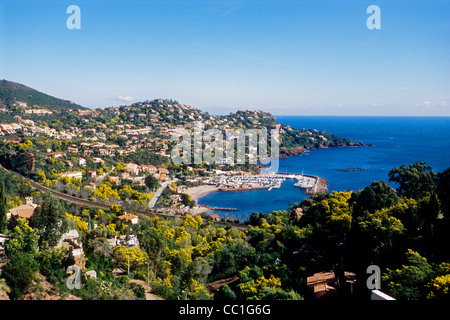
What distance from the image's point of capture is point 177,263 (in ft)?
20.7

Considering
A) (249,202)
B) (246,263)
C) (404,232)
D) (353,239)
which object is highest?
(404,232)

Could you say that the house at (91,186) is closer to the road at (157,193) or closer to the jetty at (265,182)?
the road at (157,193)

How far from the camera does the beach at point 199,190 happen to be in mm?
18625

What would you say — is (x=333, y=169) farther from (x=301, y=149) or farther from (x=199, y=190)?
(x=199, y=190)

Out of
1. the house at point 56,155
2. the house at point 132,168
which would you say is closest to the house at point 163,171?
→ the house at point 132,168

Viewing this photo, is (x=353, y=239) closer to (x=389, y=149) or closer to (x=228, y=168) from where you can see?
(x=228, y=168)

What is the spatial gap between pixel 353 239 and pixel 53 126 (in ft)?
85.3

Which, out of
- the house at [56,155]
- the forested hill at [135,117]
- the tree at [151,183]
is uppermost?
the forested hill at [135,117]

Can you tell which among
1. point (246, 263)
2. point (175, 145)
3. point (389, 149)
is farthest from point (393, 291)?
point (389, 149)

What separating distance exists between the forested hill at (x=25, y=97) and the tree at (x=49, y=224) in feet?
96.3

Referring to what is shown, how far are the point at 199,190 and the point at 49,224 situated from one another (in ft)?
47.9

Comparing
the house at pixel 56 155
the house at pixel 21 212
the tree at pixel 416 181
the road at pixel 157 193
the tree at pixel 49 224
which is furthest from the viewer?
the house at pixel 56 155

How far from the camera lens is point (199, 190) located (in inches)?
774

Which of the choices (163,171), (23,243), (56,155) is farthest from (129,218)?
(163,171)
